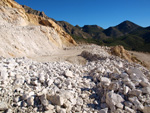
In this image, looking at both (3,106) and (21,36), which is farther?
(21,36)

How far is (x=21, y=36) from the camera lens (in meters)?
13.1

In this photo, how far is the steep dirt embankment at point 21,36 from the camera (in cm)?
1026

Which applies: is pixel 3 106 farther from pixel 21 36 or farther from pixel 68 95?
pixel 21 36

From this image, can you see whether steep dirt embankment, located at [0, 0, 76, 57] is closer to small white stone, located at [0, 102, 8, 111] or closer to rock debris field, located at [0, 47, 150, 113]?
rock debris field, located at [0, 47, 150, 113]

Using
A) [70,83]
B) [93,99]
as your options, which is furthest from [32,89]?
[93,99]

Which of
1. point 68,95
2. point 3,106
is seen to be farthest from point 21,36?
point 68,95

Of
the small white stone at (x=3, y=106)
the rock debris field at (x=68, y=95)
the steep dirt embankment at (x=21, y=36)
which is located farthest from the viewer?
the steep dirt embankment at (x=21, y=36)

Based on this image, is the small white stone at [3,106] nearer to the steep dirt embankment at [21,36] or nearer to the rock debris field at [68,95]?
the rock debris field at [68,95]

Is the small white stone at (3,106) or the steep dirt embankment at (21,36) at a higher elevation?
the steep dirt embankment at (21,36)

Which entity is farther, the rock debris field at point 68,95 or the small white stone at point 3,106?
the rock debris field at point 68,95

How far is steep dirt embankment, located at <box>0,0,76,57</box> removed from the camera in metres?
10.3

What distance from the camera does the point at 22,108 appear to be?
8.23 ft

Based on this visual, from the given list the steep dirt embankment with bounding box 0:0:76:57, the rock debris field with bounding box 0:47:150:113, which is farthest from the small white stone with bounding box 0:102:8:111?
the steep dirt embankment with bounding box 0:0:76:57

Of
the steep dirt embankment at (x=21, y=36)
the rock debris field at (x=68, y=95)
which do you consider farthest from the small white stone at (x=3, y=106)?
the steep dirt embankment at (x=21, y=36)
